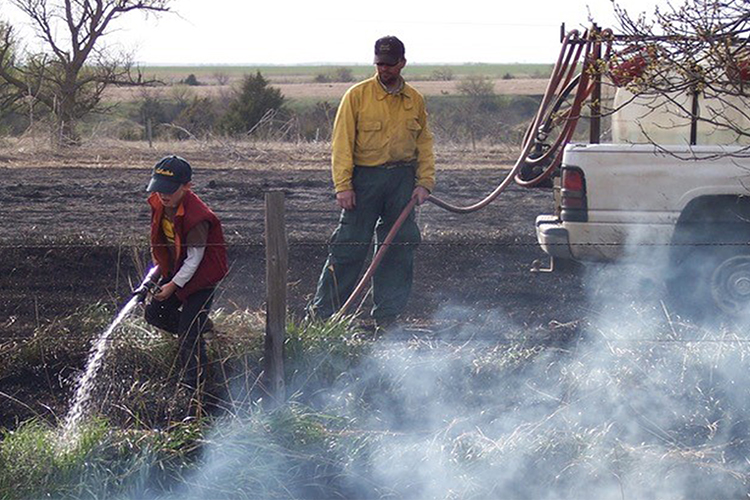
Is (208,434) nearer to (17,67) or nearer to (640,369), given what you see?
(640,369)

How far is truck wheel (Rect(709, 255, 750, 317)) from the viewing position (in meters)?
7.77

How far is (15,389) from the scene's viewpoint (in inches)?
245

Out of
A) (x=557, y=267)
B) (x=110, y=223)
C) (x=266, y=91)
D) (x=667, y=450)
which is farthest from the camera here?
(x=266, y=91)

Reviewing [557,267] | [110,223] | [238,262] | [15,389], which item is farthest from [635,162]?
[110,223]

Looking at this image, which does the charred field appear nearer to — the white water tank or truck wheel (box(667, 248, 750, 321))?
truck wheel (box(667, 248, 750, 321))

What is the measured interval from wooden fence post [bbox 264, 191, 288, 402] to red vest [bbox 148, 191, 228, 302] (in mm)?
527

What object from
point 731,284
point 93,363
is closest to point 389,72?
point 93,363

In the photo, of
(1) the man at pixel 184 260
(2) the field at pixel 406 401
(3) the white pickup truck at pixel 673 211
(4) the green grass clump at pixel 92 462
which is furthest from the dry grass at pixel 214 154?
(4) the green grass clump at pixel 92 462

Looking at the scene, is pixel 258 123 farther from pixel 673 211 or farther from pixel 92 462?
pixel 92 462

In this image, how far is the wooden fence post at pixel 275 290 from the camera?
527cm

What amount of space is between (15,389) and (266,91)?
25384 millimetres

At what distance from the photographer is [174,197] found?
570 centimetres

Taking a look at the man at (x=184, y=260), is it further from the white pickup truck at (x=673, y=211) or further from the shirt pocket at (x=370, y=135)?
the white pickup truck at (x=673, y=211)

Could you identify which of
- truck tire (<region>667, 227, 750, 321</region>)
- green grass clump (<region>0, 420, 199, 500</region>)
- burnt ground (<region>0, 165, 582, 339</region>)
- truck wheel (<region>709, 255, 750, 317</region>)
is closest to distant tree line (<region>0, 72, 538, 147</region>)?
Result: burnt ground (<region>0, 165, 582, 339</region>)
